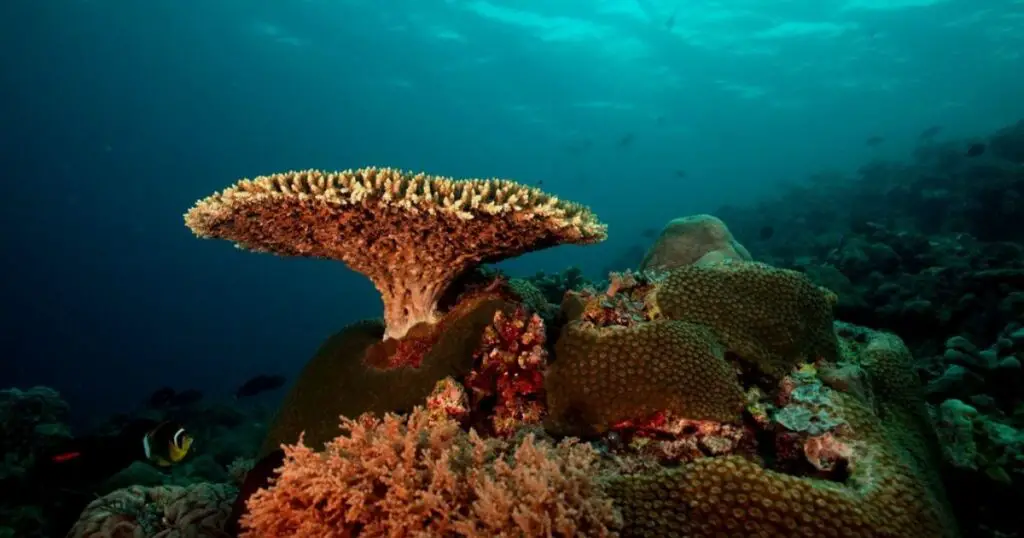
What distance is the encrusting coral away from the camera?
135 inches

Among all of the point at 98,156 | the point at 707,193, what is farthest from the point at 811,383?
the point at 707,193

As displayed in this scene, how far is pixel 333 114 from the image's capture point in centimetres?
7644

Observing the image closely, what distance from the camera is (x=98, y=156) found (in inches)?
3108

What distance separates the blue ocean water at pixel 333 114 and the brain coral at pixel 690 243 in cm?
4144

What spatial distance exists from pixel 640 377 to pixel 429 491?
5.32 feet

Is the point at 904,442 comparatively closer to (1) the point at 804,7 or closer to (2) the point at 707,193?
(1) the point at 804,7

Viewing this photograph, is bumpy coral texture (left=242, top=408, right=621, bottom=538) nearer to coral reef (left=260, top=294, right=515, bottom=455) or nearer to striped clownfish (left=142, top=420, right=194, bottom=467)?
coral reef (left=260, top=294, right=515, bottom=455)

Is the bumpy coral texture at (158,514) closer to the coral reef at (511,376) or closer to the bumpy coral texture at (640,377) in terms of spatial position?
the coral reef at (511,376)

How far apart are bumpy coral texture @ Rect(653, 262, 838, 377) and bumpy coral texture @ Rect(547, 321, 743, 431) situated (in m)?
0.30

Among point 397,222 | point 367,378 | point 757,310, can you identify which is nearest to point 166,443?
point 367,378

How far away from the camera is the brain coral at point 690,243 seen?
740 cm

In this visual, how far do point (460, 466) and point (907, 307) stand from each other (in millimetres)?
8236

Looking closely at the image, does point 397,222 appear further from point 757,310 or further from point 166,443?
point 166,443

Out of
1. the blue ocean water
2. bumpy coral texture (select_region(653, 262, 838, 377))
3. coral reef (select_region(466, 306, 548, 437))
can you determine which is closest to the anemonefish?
coral reef (select_region(466, 306, 548, 437))
